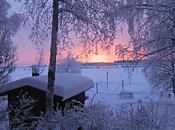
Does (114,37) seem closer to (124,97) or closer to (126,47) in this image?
(126,47)

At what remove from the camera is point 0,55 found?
386 inches

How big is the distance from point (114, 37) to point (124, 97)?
32.9 metres

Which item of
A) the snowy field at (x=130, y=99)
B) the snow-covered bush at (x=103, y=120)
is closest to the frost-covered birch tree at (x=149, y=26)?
the snowy field at (x=130, y=99)

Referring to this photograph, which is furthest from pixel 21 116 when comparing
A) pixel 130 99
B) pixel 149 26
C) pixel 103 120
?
pixel 130 99

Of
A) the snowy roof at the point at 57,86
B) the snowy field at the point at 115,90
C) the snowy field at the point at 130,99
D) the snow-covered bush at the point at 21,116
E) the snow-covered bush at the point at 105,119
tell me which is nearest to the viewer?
the snow-covered bush at the point at 105,119

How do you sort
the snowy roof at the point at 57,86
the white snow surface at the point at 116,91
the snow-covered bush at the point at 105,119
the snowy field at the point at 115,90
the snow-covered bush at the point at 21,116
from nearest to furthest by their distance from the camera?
the snow-covered bush at the point at 105,119 < the snow-covered bush at the point at 21,116 < the snowy roof at the point at 57,86 < the white snow surface at the point at 116,91 < the snowy field at the point at 115,90

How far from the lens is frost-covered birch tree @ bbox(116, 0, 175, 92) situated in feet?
45.1

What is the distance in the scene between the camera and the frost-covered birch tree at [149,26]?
13.7 m

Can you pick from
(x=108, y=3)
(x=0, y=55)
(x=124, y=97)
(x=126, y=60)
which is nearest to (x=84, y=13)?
(x=108, y=3)

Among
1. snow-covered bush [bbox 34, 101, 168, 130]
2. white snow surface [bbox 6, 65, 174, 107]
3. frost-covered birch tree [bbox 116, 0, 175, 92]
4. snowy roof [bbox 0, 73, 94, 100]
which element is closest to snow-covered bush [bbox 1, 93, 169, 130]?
snow-covered bush [bbox 34, 101, 168, 130]

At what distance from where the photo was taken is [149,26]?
14.1m

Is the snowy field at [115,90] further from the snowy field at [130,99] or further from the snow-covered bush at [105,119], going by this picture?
the snow-covered bush at [105,119]

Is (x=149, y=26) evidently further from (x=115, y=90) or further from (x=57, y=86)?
(x=115, y=90)

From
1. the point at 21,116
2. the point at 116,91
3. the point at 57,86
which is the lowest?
the point at 116,91
